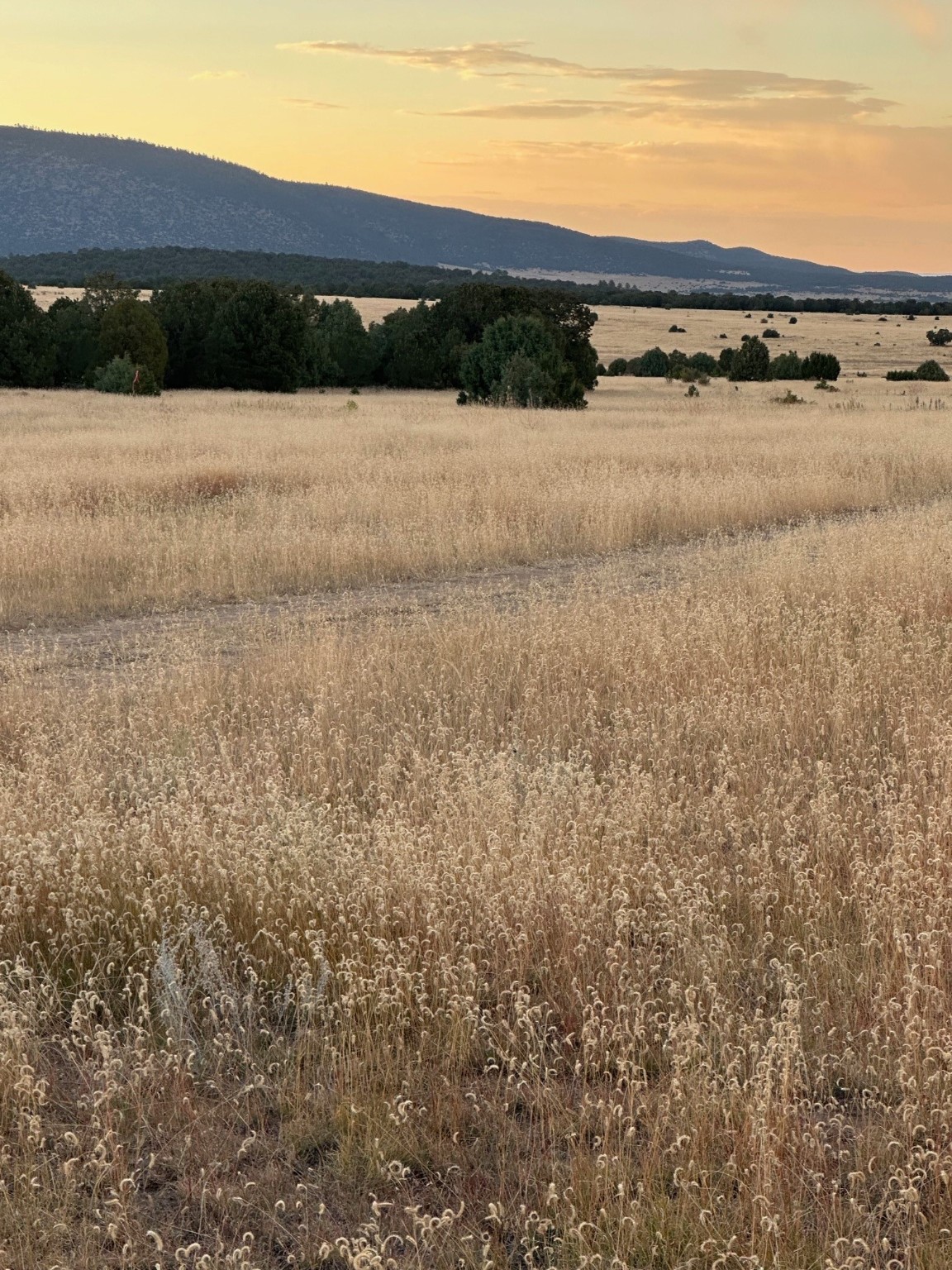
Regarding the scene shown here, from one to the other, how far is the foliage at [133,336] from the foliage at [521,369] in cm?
1420

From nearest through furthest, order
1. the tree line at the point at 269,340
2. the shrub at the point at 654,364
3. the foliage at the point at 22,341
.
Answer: the tree line at the point at 269,340 → the foliage at the point at 22,341 → the shrub at the point at 654,364

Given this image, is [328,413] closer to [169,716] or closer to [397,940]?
[169,716]

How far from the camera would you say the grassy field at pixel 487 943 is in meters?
3.04

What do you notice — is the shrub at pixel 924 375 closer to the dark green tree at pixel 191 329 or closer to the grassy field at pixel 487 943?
the dark green tree at pixel 191 329

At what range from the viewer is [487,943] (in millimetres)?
4289

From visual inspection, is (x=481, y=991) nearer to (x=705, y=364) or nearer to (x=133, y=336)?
(x=133, y=336)

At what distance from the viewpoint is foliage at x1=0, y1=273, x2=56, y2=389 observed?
1981 inches

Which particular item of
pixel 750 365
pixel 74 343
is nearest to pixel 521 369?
pixel 750 365

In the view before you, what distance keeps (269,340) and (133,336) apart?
24.8ft

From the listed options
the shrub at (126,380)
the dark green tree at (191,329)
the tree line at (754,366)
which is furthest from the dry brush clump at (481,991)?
the dark green tree at (191,329)

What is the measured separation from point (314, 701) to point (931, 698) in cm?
389

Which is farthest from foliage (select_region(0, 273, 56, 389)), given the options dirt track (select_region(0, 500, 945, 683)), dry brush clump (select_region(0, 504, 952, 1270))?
dry brush clump (select_region(0, 504, 952, 1270))

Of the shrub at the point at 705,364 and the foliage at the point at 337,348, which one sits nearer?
the foliage at the point at 337,348

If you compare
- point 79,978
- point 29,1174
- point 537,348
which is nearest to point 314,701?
point 79,978
